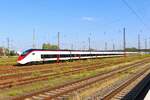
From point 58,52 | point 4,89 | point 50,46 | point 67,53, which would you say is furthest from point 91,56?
point 50,46

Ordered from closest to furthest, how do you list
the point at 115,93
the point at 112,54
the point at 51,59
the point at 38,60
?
1. the point at 115,93
2. the point at 38,60
3. the point at 51,59
4. the point at 112,54

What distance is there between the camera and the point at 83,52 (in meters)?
72.2

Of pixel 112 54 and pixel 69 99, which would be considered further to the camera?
pixel 112 54

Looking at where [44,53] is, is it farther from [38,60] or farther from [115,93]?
[115,93]

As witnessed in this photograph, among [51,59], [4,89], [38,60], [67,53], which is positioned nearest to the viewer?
[4,89]

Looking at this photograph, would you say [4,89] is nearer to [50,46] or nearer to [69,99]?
[69,99]

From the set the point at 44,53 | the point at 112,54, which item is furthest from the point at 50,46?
the point at 44,53

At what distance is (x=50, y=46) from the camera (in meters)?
182

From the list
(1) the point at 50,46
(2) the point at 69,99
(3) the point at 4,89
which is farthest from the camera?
(1) the point at 50,46

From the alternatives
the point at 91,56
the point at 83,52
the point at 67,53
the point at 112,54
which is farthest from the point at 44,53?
the point at 112,54

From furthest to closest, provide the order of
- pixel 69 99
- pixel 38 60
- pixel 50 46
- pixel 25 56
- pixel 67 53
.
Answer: pixel 50 46, pixel 67 53, pixel 38 60, pixel 25 56, pixel 69 99

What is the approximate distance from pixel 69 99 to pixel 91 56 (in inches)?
2541

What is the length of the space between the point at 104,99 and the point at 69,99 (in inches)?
67.9

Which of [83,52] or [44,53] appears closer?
[44,53]
